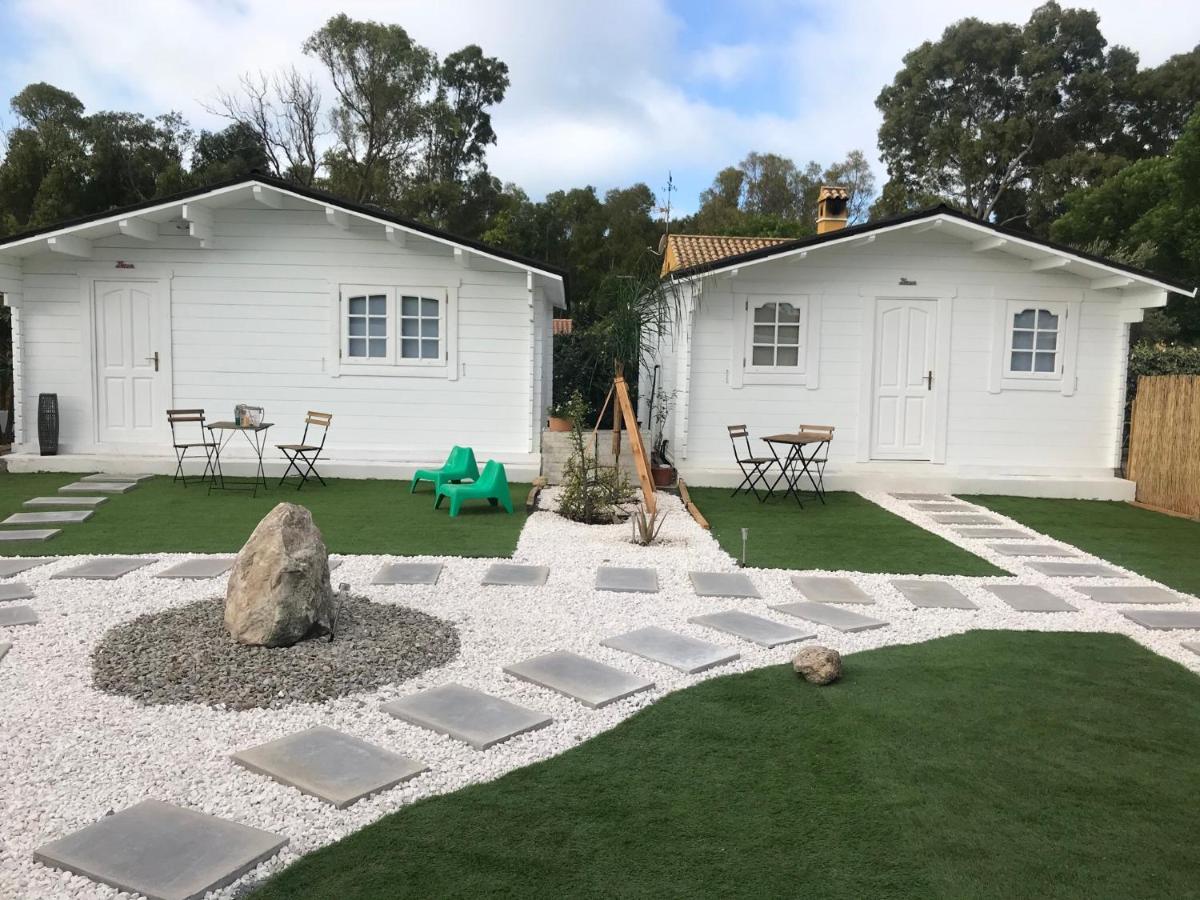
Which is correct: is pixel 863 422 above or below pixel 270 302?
below

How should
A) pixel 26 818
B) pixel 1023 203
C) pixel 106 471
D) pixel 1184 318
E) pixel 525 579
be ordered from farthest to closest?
1. pixel 1023 203
2. pixel 1184 318
3. pixel 106 471
4. pixel 525 579
5. pixel 26 818

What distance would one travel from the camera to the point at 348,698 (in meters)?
3.61

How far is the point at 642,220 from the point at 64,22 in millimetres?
20239

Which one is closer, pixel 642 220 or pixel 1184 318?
pixel 1184 318

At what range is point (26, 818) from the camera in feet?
8.53

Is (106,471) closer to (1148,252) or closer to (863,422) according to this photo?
(863,422)

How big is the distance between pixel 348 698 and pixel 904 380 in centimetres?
845

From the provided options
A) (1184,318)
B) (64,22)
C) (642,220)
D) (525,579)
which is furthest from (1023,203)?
(525,579)

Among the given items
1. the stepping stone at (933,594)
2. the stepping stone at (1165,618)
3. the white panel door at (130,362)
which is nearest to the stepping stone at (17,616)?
the stepping stone at (933,594)

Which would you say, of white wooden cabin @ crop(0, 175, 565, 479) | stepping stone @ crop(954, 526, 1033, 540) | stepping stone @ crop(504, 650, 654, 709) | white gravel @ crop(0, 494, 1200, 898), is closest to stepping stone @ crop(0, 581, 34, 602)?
white gravel @ crop(0, 494, 1200, 898)

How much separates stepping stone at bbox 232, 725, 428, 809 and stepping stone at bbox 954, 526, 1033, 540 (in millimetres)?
6152

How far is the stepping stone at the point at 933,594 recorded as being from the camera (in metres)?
5.36

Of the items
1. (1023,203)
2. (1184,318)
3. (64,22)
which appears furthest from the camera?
(1023,203)

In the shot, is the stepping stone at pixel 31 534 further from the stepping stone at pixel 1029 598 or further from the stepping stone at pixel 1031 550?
the stepping stone at pixel 1031 550
